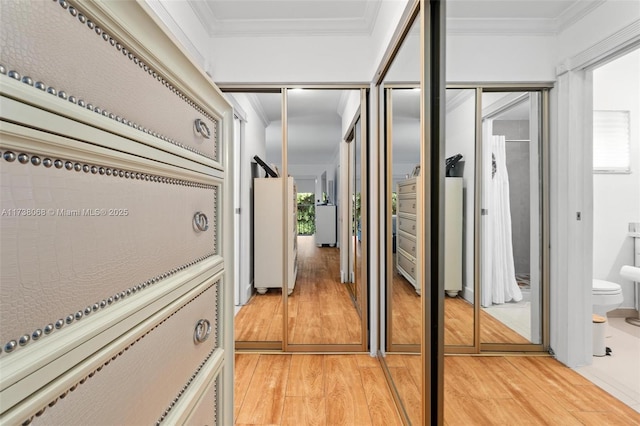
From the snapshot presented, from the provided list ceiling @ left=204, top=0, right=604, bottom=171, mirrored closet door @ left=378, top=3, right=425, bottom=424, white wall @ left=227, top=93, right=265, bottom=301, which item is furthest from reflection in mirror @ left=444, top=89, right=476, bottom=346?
white wall @ left=227, top=93, right=265, bottom=301

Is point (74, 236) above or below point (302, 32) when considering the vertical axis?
below

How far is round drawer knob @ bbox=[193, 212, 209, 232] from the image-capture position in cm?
78

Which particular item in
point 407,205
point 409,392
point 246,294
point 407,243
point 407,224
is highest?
point 407,205

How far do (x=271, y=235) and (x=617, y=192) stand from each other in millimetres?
2473

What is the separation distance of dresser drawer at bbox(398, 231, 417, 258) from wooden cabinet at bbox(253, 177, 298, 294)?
41.6 inches

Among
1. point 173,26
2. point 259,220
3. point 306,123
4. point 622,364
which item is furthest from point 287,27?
point 622,364

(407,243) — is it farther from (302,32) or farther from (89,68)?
(302,32)

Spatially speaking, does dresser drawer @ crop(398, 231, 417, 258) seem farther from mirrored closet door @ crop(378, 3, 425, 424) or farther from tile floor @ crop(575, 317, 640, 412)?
tile floor @ crop(575, 317, 640, 412)

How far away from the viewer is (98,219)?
442mm

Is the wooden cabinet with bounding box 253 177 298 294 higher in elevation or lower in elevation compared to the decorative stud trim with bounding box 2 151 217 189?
lower

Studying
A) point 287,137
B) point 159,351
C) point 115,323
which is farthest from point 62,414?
point 287,137

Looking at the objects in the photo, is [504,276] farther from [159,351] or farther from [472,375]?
[159,351]

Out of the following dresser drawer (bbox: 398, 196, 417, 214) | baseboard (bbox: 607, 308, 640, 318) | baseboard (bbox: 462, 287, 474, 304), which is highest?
dresser drawer (bbox: 398, 196, 417, 214)

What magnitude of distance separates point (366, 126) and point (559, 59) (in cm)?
188
